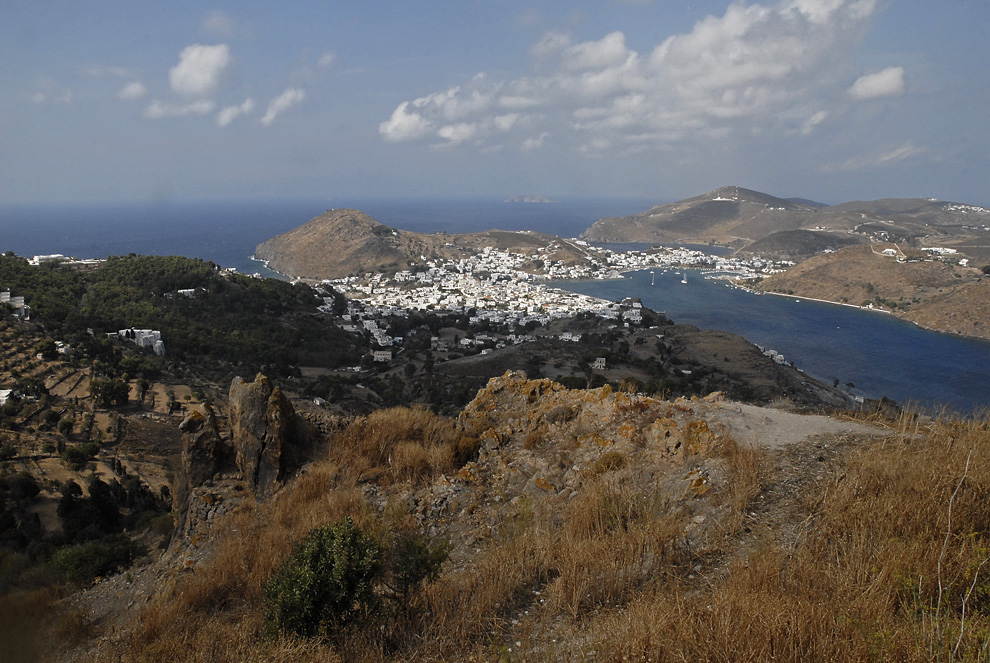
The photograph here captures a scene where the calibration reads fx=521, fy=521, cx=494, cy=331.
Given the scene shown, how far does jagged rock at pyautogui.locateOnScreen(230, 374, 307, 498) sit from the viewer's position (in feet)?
24.0

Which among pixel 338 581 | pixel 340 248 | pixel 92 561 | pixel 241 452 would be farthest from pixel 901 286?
pixel 340 248

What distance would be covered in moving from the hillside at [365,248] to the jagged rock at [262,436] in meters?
82.4

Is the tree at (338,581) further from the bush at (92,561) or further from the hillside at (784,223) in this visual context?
the hillside at (784,223)

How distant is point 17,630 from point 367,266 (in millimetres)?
90546

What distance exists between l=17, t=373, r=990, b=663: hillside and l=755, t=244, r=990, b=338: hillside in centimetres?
7049

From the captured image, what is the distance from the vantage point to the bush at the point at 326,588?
342 cm

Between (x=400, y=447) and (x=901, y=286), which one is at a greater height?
(x=901, y=286)

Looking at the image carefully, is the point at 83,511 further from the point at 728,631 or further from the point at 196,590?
the point at 728,631

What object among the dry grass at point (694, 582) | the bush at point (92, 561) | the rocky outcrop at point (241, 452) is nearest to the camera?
the dry grass at point (694, 582)

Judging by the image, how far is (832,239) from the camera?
117 metres

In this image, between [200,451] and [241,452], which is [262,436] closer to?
[241,452]

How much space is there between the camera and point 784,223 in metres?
146

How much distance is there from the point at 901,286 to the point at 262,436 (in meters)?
86.4

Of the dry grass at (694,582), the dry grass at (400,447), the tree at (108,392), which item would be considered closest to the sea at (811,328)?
the dry grass at (694,582)
